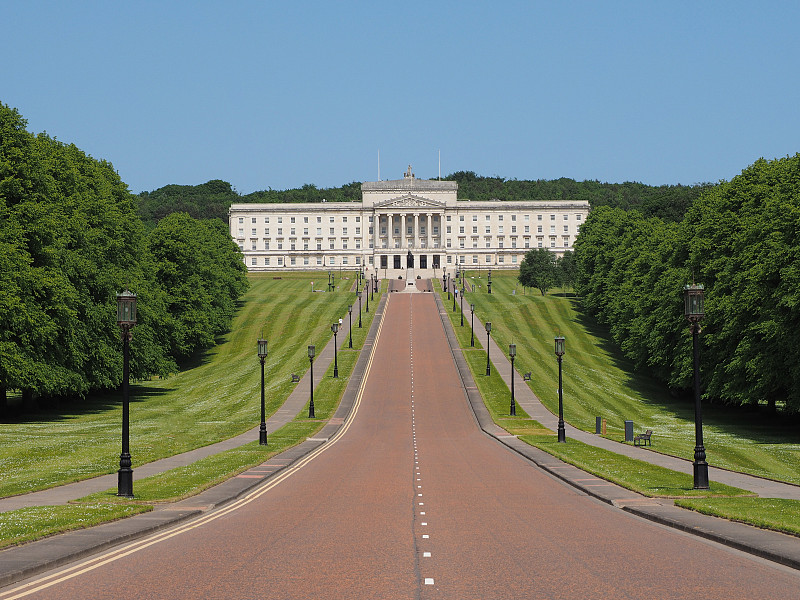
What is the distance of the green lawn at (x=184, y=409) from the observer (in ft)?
111

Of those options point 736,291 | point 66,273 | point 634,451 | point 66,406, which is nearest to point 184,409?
point 66,406

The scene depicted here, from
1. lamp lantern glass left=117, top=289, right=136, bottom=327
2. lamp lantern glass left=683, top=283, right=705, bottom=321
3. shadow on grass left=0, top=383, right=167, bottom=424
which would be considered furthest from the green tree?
lamp lantern glass left=117, top=289, right=136, bottom=327

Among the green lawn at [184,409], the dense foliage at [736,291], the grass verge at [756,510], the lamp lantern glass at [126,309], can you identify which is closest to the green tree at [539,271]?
the green lawn at [184,409]

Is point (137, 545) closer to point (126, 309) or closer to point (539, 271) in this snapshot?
point (126, 309)

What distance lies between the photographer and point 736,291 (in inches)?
2297

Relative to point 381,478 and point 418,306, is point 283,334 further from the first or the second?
point 381,478

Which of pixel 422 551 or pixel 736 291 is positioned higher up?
pixel 736 291

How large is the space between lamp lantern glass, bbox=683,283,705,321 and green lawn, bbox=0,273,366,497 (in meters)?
19.7

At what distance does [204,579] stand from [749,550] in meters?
9.46

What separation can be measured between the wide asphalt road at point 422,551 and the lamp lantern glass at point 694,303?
21.7ft

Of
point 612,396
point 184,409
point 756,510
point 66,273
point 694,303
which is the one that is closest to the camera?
point 756,510

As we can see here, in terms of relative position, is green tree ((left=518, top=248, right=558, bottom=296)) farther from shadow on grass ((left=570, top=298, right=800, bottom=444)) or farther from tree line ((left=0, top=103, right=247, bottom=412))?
tree line ((left=0, top=103, right=247, bottom=412))

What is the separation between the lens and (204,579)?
44.1 feet

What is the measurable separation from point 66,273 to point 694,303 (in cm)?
4060
